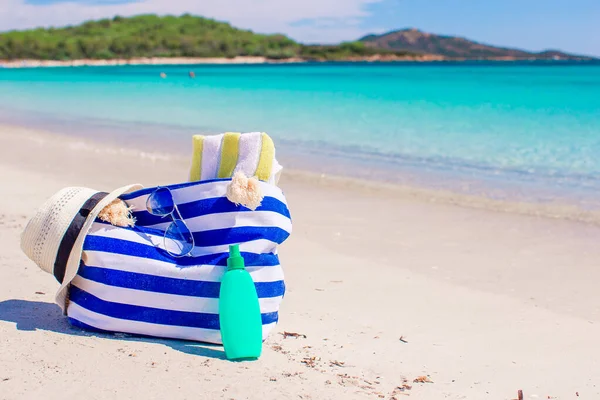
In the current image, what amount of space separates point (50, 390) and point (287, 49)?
130 m

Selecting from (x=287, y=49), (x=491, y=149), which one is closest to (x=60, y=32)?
(x=287, y=49)

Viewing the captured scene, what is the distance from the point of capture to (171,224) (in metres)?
3.08

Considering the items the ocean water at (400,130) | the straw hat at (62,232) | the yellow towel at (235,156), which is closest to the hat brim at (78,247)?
the straw hat at (62,232)

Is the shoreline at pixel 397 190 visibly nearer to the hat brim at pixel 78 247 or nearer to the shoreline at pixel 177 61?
the hat brim at pixel 78 247

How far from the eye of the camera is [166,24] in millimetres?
149750

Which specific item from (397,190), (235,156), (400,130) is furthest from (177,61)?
(235,156)

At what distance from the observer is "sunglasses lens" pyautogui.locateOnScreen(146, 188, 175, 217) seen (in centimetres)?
308

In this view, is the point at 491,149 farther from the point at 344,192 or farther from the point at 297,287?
the point at 297,287

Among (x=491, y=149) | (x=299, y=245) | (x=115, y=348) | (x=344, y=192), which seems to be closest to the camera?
(x=115, y=348)

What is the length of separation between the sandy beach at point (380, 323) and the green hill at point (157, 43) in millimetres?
103993

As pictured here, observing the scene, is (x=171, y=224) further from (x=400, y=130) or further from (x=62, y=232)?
(x=400, y=130)

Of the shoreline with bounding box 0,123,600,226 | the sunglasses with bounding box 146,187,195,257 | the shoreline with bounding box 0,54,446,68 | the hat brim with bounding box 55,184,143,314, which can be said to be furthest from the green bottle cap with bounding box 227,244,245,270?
the shoreline with bounding box 0,54,446,68

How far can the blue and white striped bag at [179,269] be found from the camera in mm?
2951

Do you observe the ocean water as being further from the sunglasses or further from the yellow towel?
the sunglasses
